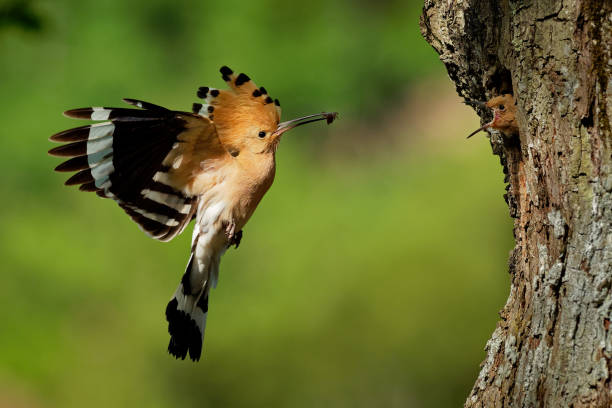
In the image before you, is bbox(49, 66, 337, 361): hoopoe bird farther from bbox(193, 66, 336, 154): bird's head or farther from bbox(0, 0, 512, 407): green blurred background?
bbox(0, 0, 512, 407): green blurred background

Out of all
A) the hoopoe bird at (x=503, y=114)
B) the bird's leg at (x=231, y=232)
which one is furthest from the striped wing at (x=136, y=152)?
the hoopoe bird at (x=503, y=114)

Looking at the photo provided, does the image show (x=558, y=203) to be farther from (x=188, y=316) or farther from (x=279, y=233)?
(x=279, y=233)

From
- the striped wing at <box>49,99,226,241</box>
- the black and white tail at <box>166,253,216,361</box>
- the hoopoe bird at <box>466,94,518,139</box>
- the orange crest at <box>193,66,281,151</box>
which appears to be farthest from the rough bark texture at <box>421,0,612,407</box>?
the black and white tail at <box>166,253,216,361</box>

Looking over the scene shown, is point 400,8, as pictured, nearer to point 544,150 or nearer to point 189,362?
point 189,362

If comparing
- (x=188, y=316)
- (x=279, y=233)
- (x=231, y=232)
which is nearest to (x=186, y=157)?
(x=231, y=232)

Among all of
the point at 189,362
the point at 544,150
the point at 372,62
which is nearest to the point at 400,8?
the point at 372,62

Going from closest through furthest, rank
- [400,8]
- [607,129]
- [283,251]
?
[607,129] < [283,251] < [400,8]
